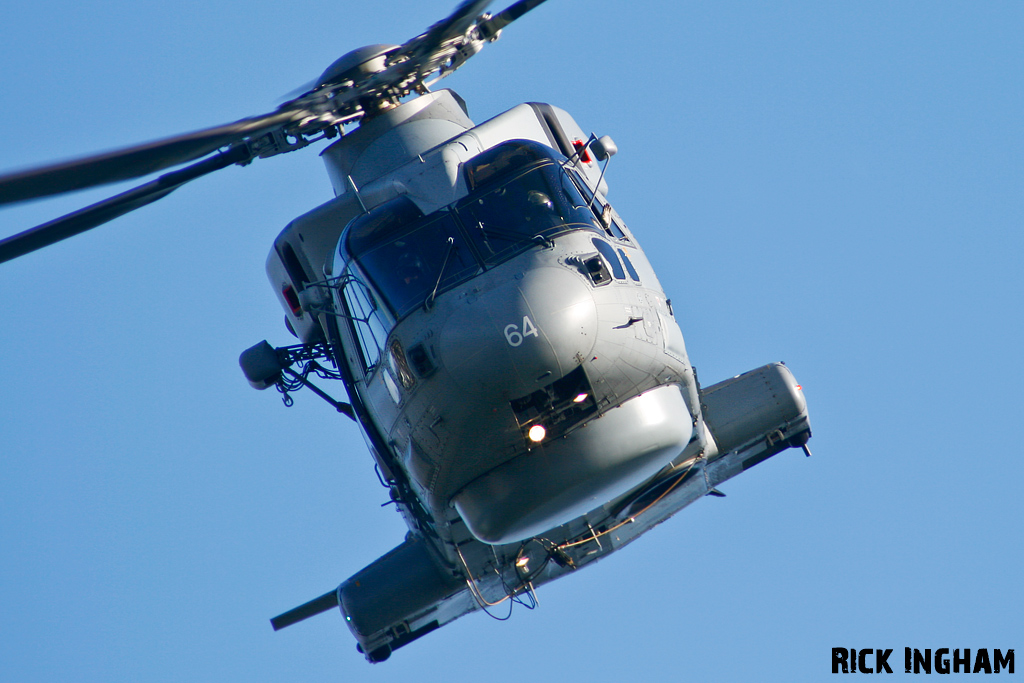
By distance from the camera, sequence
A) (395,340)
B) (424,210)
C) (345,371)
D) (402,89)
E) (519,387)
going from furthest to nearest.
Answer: (402,89) → (345,371) → (424,210) → (395,340) → (519,387)

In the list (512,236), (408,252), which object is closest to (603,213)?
(512,236)

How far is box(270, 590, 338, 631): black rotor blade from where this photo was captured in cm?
1952

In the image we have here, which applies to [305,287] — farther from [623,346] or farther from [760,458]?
[760,458]

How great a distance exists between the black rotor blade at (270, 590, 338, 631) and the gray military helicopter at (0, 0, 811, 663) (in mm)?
37

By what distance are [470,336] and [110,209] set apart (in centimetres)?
498

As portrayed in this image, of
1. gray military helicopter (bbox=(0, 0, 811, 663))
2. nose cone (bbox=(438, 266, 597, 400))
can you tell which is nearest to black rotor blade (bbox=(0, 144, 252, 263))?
gray military helicopter (bbox=(0, 0, 811, 663))

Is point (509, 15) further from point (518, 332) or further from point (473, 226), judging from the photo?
point (518, 332)

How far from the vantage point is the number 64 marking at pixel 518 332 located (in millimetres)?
13242

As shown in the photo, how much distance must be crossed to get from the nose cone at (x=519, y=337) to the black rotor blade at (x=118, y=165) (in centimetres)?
330

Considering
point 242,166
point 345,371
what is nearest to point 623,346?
Answer: point 345,371

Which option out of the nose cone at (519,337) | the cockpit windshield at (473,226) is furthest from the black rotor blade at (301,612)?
the nose cone at (519,337)

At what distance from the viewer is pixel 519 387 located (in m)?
13.4

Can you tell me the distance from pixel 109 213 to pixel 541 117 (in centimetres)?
725

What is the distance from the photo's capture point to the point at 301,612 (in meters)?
19.6
